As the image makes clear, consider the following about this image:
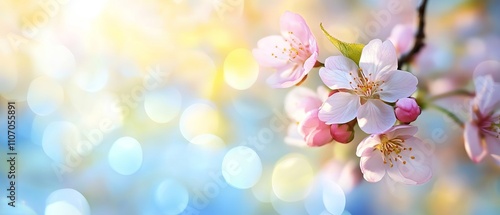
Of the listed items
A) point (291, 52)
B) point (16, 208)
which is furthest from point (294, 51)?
point (16, 208)

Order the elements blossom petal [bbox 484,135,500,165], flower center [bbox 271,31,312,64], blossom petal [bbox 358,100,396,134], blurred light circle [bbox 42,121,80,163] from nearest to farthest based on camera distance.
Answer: blossom petal [bbox 358,100,396,134]
flower center [bbox 271,31,312,64]
blossom petal [bbox 484,135,500,165]
blurred light circle [bbox 42,121,80,163]

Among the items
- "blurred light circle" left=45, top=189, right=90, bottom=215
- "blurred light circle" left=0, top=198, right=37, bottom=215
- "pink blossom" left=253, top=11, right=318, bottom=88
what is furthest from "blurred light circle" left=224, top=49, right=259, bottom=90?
"blurred light circle" left=0, top=198, right=37, bottom=215

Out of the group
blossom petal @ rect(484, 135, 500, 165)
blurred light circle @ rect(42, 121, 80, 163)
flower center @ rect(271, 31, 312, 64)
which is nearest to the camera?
flower center @ rect(271, 31, 312, 64)

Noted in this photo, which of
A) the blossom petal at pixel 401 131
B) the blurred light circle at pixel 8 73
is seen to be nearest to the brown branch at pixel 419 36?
the blossom petal at pixel 401 131

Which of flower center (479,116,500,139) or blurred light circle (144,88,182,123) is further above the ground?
blurred light circle (144,88,182,123)

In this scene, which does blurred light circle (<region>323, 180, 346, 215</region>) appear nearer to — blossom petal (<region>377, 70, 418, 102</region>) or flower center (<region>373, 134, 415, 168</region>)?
flower center (<region>373, 134, 415, 168</region>)

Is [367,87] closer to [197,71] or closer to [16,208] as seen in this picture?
[197,71]

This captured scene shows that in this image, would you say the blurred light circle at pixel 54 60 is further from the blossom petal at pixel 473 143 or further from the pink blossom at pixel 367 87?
the blossom petal at pixel 473 143
